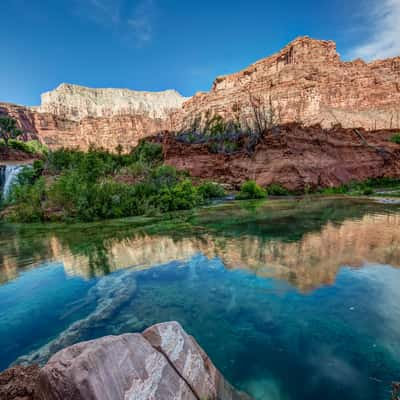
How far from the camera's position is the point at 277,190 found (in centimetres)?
2795

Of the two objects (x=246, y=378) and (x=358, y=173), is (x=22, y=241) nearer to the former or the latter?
(x=246, y=378)

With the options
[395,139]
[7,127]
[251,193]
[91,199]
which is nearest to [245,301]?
[91,199]

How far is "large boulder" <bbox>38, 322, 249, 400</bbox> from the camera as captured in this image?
65.6 inches

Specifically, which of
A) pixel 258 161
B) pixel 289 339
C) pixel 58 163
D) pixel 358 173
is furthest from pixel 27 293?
pixel 358 173

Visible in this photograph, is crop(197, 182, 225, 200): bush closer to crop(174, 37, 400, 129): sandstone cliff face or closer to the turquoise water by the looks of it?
the turquoise water

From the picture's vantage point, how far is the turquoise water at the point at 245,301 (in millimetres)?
3029

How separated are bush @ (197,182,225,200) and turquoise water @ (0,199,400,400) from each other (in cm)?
1608

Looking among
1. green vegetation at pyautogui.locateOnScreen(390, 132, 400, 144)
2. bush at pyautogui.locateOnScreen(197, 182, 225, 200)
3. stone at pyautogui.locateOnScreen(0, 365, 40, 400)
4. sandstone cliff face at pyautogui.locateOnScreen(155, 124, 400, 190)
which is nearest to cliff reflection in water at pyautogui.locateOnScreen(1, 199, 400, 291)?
stone at pyautogui.locateOnScreen(0, 365, 40, 400)

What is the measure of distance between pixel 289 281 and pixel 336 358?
89.5 inches

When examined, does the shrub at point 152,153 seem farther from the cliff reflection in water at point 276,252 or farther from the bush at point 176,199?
the cliff reflection in water at point 276,252

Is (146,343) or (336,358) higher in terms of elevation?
(146,343)

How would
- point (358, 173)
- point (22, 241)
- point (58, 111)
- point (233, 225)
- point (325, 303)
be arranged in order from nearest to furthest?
point (325, 303) < point (22, 241) < point (233, 225) < point (358, 173) < point (58, 111)

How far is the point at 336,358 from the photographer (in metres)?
3.12

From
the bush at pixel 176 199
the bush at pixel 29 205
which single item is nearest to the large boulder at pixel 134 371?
the bush at pixel 176 199
